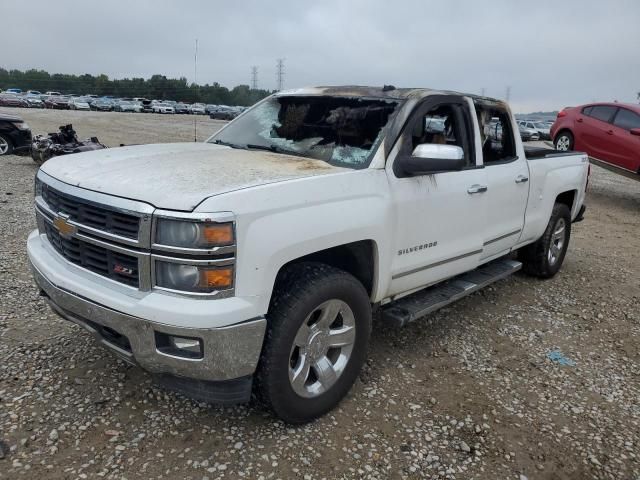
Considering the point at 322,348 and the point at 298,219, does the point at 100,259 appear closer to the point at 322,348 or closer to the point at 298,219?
the point at 298,219

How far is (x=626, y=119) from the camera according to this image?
35.4ft

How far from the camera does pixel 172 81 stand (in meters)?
103

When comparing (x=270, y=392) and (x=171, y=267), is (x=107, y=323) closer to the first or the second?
(x=171, y=267)

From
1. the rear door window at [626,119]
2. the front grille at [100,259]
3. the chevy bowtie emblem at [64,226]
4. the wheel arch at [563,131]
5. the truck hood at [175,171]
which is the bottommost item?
the front grille at [100,259]

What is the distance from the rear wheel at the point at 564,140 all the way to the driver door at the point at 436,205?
964 cm

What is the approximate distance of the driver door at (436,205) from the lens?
3.15m

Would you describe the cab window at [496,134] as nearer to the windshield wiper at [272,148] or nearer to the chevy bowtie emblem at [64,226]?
the windshield wiper at [272,148]

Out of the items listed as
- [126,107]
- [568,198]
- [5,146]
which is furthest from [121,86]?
[568,198]

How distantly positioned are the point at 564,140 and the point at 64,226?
1247 centimetres

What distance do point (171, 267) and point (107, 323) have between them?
0.46m

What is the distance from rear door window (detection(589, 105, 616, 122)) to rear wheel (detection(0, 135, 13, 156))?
1386 centimetres

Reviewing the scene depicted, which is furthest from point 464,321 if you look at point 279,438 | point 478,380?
point 279,438

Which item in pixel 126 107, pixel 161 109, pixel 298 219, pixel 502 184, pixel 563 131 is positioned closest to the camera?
pixel 298 219

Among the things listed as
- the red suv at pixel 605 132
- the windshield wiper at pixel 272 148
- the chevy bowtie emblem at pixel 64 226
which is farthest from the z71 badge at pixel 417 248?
the red suv at pixel 605 132
